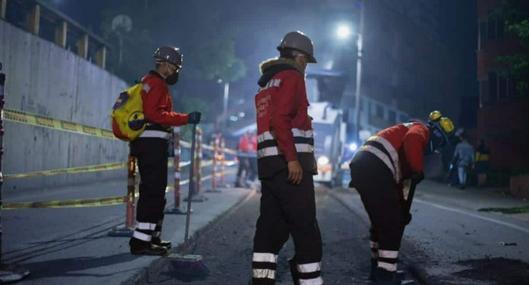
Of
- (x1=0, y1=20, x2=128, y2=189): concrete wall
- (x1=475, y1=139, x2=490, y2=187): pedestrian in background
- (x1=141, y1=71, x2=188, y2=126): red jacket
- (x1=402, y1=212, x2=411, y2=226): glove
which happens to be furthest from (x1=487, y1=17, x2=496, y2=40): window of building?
(x1=141, y1=71, x2=188, y2=126): red jacket

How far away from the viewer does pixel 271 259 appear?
Answer: 360 centimetres

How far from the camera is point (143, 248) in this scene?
15.4 ft

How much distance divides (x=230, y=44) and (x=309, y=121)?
30076mm

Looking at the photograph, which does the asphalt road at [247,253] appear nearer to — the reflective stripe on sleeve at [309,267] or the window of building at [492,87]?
the reflective stripe on sleeve at [309,267]

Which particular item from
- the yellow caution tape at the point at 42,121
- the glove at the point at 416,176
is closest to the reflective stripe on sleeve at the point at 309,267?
the glove at the point at 416,176

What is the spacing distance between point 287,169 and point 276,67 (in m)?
0.75

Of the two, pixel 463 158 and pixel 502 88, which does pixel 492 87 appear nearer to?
pixel 502 88

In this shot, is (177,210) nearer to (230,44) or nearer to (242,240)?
(242,240)

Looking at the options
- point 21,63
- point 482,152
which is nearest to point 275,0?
point 482,152

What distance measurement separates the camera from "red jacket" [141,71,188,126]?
4613 mm

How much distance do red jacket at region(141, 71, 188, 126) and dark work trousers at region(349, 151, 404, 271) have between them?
5.58 feet

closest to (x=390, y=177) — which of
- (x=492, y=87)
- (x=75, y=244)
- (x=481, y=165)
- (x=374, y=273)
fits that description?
(x=374, y=273)

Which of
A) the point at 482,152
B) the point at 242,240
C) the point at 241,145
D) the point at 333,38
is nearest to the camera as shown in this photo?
the point at 242,240

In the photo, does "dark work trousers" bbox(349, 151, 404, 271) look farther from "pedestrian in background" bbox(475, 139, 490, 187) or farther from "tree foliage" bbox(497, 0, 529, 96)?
"pedestrian in background" bbox(475, 139, 490, 187)
